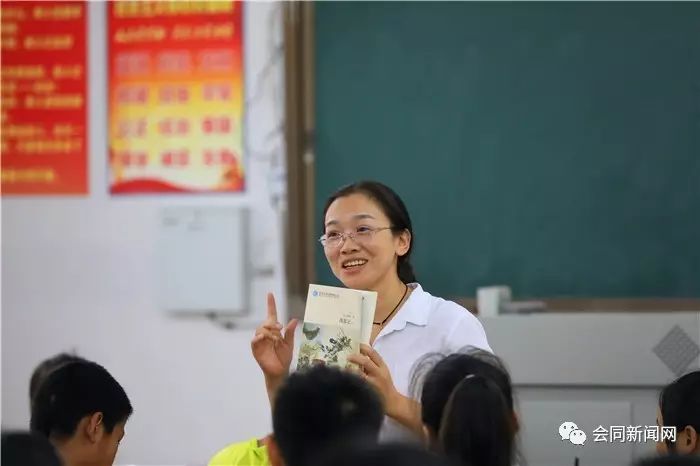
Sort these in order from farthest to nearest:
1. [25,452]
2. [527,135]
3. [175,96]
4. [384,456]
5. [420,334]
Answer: [175,96]
[527,135]
[420,334]
[25,452]
[384,456]

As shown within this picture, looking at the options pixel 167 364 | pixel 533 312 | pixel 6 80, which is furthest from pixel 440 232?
pixel 6 80

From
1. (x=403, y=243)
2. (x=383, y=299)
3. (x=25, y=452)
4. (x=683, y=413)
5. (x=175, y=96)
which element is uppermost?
(x=175, y=96)

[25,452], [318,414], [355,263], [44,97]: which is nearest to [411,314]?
[355,263]

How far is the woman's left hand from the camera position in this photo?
1.65m

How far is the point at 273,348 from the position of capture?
188cm

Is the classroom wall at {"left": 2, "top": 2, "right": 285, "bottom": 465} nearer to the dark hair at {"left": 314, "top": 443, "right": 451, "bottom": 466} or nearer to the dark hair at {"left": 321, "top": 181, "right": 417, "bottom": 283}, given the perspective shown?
the dark hair at {"left": 321, "top": 181, "right": 417, "bottom": 283}

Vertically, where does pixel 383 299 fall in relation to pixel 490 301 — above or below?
above

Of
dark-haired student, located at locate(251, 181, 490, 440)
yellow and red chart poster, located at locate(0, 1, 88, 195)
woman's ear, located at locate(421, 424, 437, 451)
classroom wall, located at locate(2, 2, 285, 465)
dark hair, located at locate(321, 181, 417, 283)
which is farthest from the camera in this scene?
yellow and red chart poster, located at locate(0, 1, 88, 195)

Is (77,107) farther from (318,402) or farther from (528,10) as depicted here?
(318,402)

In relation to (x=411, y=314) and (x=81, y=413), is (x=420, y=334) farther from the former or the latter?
(x=81, y=413)

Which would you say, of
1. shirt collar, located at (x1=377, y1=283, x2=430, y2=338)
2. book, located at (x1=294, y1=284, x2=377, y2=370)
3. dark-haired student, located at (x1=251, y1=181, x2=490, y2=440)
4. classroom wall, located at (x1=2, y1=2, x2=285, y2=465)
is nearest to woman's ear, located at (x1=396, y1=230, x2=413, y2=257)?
dark-haired student, located at (x1=251, y1=181, x2=490, y2=440)

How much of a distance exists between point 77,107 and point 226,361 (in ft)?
3.97

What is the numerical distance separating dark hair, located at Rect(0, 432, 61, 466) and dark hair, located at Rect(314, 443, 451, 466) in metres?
0.47

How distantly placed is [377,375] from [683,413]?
0.66 meters
